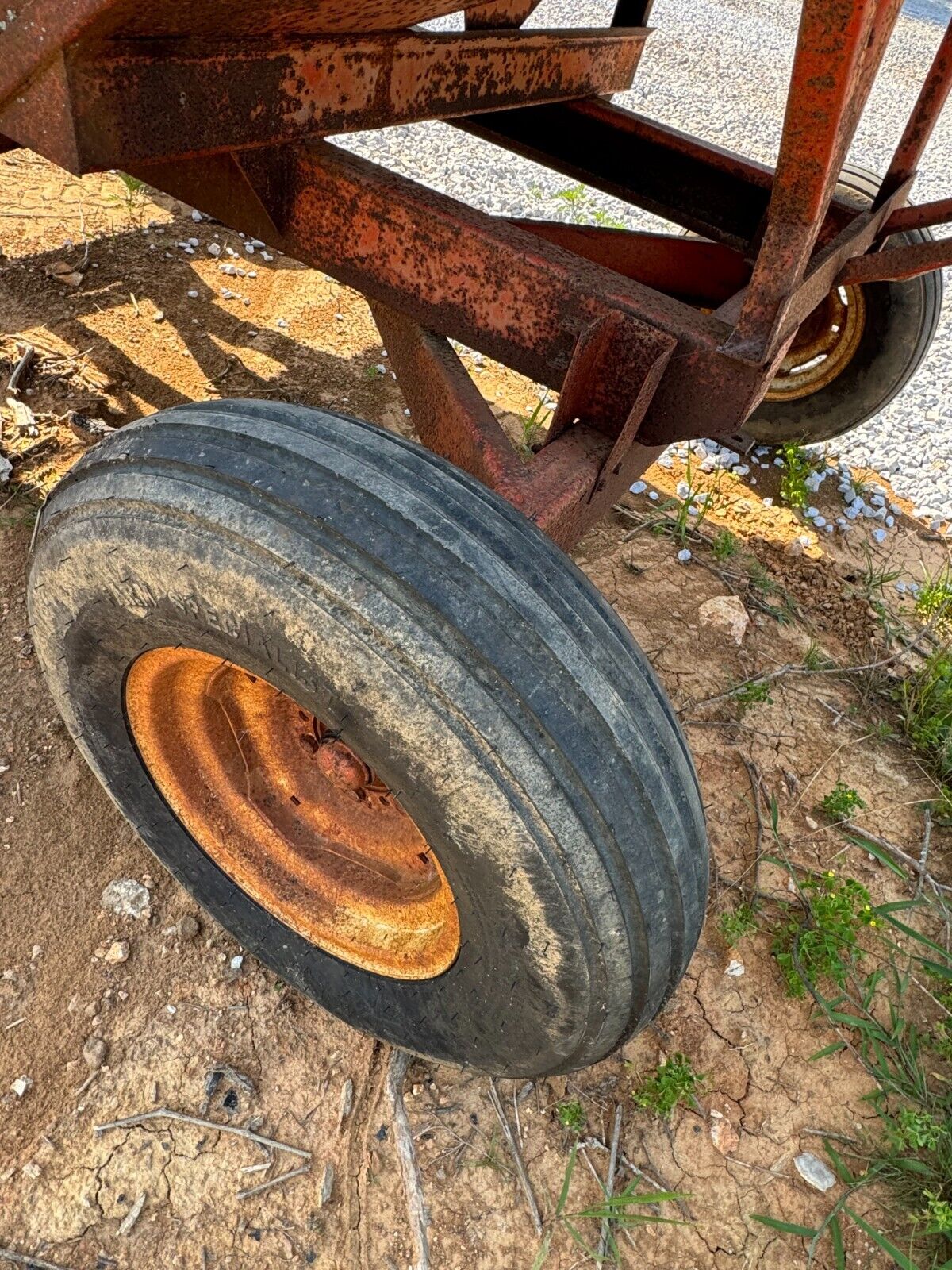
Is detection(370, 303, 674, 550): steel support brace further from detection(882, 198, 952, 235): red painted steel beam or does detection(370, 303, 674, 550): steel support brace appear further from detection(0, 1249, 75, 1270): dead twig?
detection(0, 1249, 75, 1270): dead twig

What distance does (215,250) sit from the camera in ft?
14.1

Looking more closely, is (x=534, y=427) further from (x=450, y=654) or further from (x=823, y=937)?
(x=450, y=654)

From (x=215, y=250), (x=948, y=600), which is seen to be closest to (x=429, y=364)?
(x=948, y=600)

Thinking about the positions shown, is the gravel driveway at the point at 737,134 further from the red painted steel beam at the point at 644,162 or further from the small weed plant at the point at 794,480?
the red painted steel beam at the point at 644,162

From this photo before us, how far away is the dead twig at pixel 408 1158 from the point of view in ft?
5.85

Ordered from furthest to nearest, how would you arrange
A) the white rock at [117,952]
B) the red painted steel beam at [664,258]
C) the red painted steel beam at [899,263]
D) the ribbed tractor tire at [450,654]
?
1. the red painted steel beam at [664,258]
2. the red painted steel beam at [899,263]
3. the white rock at [117,952]
4. the ribbed tractor tire at [450,654]

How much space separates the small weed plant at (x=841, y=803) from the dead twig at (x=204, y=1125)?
1.68 m

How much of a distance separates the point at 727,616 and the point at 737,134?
5217 mm

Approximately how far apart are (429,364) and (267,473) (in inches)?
34.3

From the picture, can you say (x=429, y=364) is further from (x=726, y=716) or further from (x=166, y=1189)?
(x=166, y=1189)

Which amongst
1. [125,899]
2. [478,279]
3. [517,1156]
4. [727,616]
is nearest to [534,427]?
[727,616]

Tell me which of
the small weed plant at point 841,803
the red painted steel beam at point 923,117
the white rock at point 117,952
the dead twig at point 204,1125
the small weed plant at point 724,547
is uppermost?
the red painted steel beam at point 923,117

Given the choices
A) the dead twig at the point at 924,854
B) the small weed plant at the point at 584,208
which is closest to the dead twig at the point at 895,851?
the dead twig at the point at 924,854

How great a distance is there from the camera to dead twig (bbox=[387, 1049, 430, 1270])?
5.85ft
